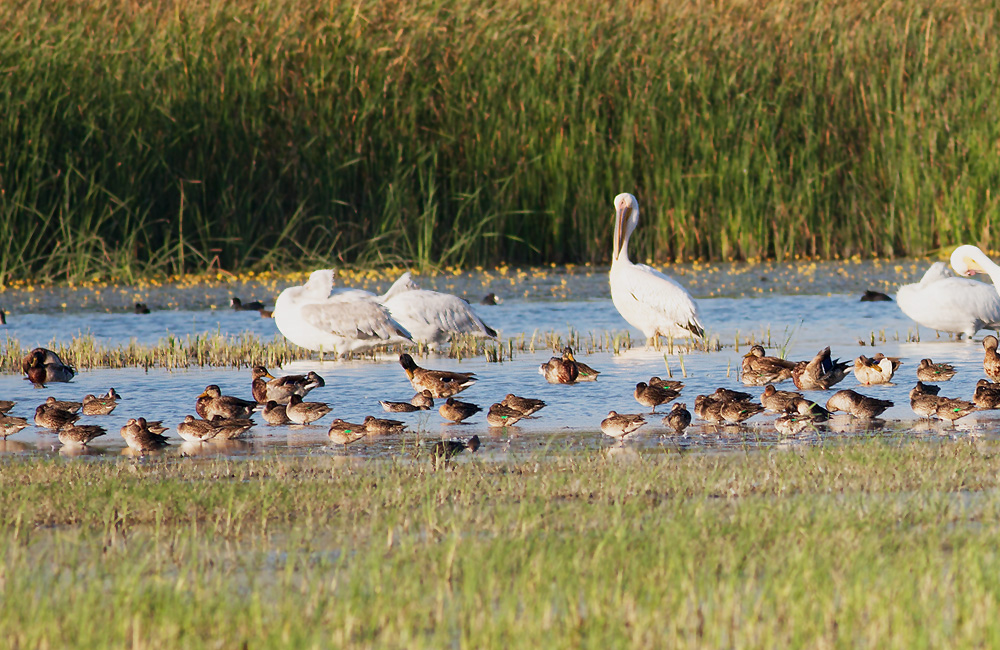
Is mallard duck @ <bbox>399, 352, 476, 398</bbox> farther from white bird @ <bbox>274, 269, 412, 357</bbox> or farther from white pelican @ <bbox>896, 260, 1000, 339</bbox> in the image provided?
white pelican @ <bbox>896, 260, 1000, 339</bbox>

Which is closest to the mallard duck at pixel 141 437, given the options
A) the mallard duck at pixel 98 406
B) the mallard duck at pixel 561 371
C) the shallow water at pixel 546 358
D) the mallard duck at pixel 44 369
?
the shallow water at pixel 546 358

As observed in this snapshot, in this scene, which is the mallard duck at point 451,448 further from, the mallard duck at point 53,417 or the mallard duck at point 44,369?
the mallard duck at point 44,369

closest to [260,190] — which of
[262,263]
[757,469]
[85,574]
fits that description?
[262,263]

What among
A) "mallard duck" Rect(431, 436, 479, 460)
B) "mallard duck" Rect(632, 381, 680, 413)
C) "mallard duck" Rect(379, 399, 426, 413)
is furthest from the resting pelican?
"mallard duck" Rect(431, 436, 479, 460)

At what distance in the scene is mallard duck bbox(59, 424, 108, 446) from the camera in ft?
26.8

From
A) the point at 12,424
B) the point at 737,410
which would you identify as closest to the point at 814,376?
the point at 737,410

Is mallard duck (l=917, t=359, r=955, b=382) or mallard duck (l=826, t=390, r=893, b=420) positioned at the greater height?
mallard duck (l=826, t=390, r=893, b=420)

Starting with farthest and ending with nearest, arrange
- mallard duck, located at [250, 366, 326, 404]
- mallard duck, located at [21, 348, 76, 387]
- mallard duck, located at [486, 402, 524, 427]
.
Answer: mallard duck, located at [21, 348, 76, 387] → mallard duck, located at [250, 366, 326, 404] → mallard duck, located at [486, 402, 524, 427]

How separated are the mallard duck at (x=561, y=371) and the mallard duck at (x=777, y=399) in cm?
173

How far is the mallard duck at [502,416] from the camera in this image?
29.3ft

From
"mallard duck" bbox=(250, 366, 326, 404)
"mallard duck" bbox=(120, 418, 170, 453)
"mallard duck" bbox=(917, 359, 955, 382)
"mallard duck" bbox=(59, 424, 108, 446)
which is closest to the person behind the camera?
"mallard duck" bbox=(120, 418, 170, 453)

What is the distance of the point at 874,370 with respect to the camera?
1046 centimetres

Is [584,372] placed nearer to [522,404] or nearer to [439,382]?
[439,382]

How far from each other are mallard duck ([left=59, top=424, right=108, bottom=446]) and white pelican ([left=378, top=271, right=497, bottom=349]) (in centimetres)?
509
